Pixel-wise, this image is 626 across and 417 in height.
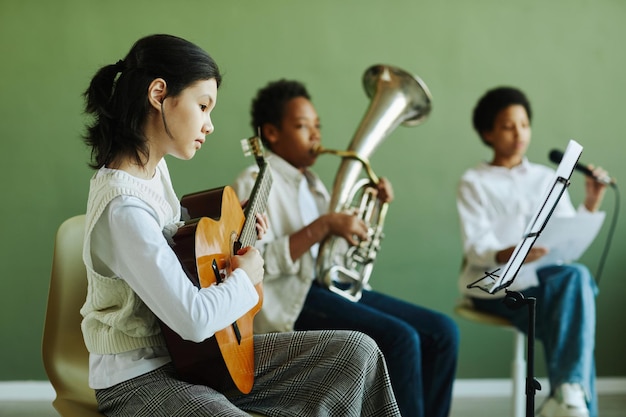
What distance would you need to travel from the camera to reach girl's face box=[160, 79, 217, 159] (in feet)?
4.15

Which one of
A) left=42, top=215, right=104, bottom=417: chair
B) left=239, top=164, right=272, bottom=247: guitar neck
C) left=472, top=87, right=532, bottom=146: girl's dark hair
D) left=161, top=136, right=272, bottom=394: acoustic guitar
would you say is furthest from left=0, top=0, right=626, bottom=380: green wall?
left=161, top=136, right=272, bottom=394: acoustic guitar

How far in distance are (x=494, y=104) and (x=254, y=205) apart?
1265 mm

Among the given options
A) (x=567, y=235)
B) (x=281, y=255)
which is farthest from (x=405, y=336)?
(x=567, y=235)

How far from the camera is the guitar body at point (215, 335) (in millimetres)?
1197

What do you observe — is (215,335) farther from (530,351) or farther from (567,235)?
(567,235)

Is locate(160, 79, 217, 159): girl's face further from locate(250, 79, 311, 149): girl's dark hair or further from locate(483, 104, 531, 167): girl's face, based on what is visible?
locate(483, 104, 531, 167): girl's face

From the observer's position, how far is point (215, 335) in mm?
1228

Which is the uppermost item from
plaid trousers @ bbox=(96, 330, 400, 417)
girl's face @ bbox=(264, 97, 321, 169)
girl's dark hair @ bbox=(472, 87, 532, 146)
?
girl's dark hair @ bbox=(472, 87, 532, 146)

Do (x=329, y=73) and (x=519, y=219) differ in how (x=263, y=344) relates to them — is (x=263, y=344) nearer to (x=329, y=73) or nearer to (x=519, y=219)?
(x=519, y=219)

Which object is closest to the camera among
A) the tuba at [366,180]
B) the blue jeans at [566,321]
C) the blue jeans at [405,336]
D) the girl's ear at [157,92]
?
the girl's ear at [157,92]

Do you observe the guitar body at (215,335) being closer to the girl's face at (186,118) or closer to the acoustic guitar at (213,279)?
the acoustic guitar at (213,279)

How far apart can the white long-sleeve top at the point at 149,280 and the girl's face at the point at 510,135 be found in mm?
1476

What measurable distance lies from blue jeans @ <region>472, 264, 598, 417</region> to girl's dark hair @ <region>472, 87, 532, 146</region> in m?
0.57

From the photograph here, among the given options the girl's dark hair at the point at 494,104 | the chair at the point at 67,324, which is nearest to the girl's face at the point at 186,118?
the chair at the point at 67,324
